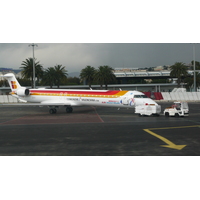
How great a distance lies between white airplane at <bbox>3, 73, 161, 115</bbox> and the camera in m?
Result: 29.1

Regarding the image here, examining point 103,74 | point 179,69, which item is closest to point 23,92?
point 103,74

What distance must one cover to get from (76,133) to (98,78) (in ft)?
207

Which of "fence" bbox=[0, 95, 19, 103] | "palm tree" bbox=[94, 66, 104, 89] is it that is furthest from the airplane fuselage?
"palm tree" bbox=[94, 66, 104, 89]

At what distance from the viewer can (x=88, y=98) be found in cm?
3403

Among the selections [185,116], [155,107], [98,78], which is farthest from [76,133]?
[98,78]

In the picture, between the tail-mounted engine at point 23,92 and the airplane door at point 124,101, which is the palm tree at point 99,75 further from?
the airplane door at point 124,101

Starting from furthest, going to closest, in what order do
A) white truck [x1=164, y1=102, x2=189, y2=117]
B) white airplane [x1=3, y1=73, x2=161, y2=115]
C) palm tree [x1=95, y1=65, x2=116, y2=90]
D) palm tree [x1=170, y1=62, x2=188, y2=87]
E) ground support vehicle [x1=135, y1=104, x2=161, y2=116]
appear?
palm tree [x1=170, y1=62, x2=188, y2=87], palm tree [x1=95, y1=65, x2=116, y2=90], white airplane [x1=3, y1=73, x2=161, y2=115], ground support vehicle [x1=135, y1=104, x2=161, y2=116], white truck [x1=164, y1=102, x2=189, y2=117]

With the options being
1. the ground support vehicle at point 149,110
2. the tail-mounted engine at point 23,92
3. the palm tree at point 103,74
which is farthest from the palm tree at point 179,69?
the ground support vehicle at point 149,110

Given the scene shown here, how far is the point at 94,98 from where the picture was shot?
33469 millimetres

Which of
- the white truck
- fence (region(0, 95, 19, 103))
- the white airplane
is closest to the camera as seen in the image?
the white truck

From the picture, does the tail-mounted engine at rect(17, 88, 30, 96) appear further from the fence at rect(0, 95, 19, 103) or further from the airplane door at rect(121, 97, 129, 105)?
the fence at rect(0, 95, 19, 103)

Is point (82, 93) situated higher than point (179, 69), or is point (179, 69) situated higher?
point (179, 69)

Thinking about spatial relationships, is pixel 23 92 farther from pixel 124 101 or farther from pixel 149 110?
pixel 149 110

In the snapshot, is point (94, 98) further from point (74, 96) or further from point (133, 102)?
point (133, 102)
